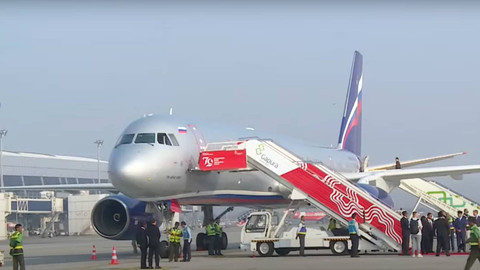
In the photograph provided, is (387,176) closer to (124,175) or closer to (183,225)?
(183,225)

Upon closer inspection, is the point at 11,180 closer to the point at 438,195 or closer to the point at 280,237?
the point at 438,195

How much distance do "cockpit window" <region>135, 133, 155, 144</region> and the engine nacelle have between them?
11.3 ft

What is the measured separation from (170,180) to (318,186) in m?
4.39

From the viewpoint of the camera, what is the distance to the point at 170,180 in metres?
22.4

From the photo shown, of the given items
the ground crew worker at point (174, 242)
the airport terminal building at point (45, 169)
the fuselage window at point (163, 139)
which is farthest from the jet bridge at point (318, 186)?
the airport terminal building at point (45, 169)

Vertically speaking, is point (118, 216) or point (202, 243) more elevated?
point (118, 216)

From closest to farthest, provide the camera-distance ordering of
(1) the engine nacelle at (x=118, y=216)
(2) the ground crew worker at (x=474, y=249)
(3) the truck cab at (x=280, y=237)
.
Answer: (2) the ground crew worker at (x=474, y=249) → (3) the truck cab at (x=280, y=237) → (1) the engine nacelle at (x=118, y=216)

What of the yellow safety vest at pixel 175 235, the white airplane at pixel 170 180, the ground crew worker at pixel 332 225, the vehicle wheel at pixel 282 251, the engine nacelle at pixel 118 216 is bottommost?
the vehicle wheel at pixel 282 251

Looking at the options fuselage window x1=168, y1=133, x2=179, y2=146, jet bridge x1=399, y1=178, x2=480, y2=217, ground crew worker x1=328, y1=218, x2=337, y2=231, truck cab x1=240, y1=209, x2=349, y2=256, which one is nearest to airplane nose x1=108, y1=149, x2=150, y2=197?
fuselage window x1=168, y1=133, x2=179, y2=146

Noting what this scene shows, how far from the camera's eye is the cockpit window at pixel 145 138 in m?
22.8

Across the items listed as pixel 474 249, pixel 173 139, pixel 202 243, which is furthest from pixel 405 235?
pixel 202 243

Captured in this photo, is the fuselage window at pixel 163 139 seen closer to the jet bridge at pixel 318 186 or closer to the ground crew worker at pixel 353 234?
the jet bridge at pixel 318 186

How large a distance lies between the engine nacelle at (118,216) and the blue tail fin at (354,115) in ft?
47.4

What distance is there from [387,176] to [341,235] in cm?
634
